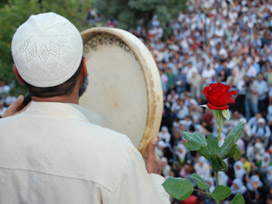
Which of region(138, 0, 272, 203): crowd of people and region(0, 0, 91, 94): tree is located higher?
region(0, 0, 91, 94): tree

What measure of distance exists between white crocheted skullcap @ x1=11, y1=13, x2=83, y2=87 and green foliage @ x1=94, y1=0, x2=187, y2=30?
13.6 metres

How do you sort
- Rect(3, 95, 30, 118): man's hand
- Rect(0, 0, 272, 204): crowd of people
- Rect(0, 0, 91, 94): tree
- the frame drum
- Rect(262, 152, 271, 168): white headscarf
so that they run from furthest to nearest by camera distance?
Rect(262, 152, 271, 168): white headscarf → Rect(0, 0, 272, 204): crowd of people → Rect(0, 0, 91, 94): tree → the frame drum → Rect(3, 95, 30, 118): man's hand

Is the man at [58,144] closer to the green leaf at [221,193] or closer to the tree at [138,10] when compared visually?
the green leaf at [221,193]

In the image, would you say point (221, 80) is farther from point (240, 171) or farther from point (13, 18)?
point (13, 18)

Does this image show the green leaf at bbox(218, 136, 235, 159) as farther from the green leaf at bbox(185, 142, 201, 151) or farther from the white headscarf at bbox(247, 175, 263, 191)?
the white headscarf at bbox(247, 175, 263, 191)

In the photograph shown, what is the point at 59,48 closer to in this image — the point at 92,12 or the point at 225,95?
the point at 225,95

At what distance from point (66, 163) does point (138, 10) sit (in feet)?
46.9

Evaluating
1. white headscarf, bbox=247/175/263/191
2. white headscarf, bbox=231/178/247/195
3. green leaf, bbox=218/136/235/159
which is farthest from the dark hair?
white headscarf, bbox=247/175/263/191

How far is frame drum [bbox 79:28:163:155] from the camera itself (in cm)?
194

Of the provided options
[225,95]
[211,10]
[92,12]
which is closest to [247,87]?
[211,10]

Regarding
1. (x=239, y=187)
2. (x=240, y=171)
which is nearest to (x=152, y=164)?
(x=239, y=187)

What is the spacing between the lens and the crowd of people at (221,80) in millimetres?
6816

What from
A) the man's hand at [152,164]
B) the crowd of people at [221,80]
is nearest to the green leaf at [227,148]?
the man's hand at [152,164]

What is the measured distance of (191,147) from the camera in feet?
4.36
